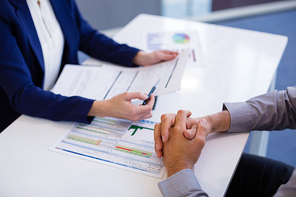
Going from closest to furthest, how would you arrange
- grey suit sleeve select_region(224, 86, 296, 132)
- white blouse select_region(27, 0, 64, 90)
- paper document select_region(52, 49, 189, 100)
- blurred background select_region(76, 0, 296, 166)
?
grey suit sleeve select_region(224, 86, 296, 132), paper document select_region(52, 49, 189, 100), white blouse select_region(27, 0, 64, 90), blurred background select_region(76, 0, 296, 166)

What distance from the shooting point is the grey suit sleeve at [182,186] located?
27.4 inches

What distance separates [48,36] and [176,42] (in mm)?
661

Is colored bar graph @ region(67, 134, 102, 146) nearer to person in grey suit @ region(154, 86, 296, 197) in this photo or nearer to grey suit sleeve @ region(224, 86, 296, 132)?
person in grey suit @ region(154, 86, 296, 197)

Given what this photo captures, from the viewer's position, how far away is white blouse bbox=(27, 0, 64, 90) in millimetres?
1190

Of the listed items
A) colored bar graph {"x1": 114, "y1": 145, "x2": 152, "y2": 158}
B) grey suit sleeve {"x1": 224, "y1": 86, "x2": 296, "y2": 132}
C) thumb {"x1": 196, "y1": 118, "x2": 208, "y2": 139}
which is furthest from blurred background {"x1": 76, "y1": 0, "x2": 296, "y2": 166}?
colored bar graph {"x1": 114, "y1": 145, "x2": 152, "y2": 158}

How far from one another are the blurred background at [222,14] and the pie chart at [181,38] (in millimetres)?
1258

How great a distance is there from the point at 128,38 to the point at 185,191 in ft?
3.45

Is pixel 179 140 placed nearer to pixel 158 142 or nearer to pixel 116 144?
pixel 158 142

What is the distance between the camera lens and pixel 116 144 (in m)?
0.89

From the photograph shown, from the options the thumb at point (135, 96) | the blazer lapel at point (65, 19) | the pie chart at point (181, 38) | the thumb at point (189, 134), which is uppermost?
the blazer lapel at point (65, 19)

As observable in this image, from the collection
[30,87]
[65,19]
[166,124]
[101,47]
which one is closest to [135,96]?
[166,124]

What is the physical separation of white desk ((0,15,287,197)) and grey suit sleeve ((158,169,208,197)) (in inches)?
1.4

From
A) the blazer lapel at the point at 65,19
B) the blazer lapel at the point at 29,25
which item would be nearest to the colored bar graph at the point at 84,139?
the blazer lapel at the point at 29,25

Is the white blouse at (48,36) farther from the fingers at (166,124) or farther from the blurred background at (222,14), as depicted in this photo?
the blurred background at (222,14)
